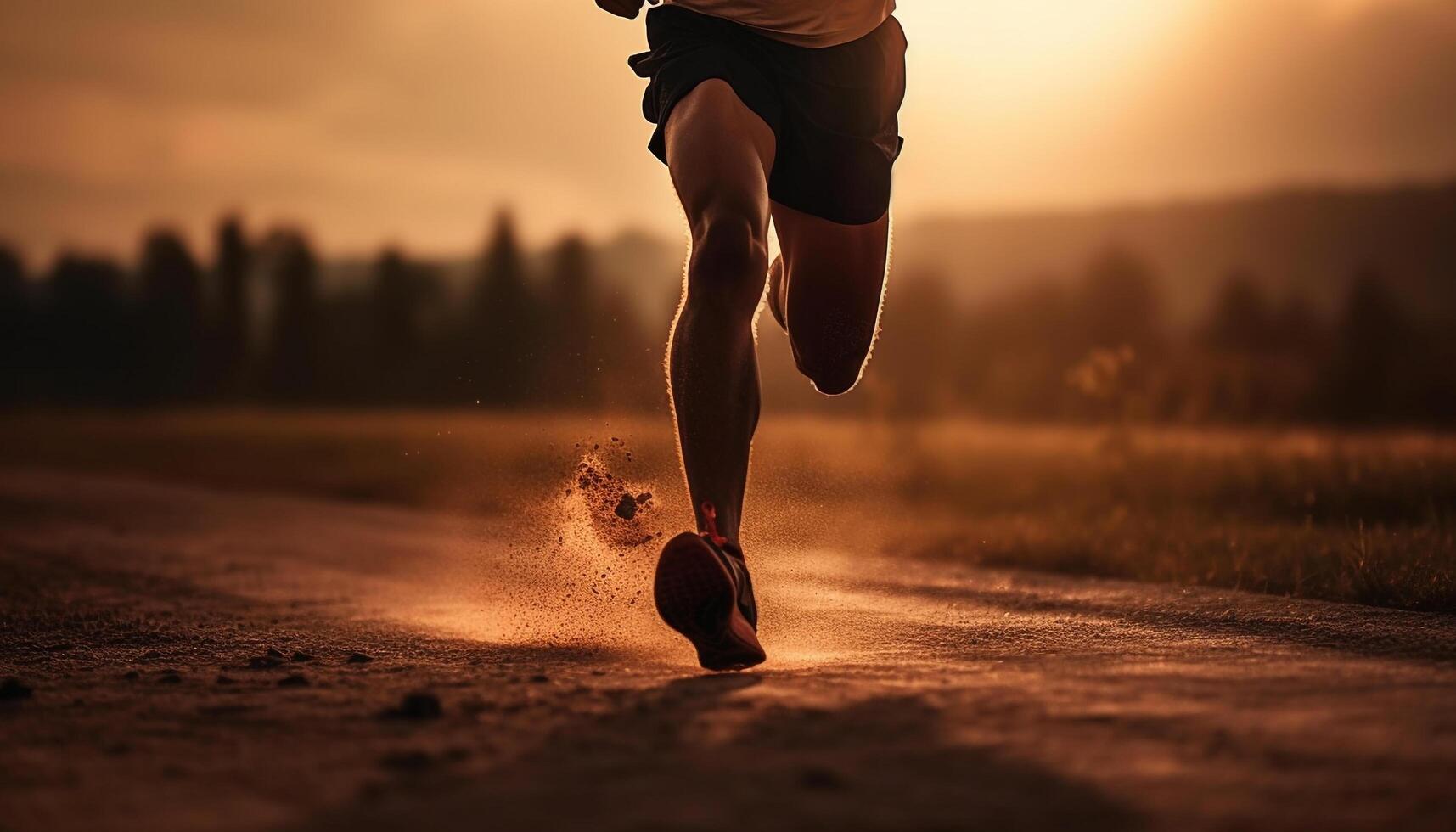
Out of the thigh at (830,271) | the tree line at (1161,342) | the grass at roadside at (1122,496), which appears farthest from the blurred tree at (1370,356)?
the thigh at (830,271)

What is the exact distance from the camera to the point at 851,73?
3666 mm

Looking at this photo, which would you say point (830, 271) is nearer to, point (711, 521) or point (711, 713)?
point (711, 521)

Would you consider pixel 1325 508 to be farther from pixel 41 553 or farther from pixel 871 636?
pixel 41 553

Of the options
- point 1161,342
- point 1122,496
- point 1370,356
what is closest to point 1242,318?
point 1370,356

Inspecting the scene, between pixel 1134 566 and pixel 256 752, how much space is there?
3.97 m

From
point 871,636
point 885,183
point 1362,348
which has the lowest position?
point 871,636

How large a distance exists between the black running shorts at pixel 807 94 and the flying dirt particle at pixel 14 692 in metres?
1.85

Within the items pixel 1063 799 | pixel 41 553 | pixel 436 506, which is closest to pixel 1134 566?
pixel 1063 799

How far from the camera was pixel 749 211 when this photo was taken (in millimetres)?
2984

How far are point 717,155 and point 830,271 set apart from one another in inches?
37.6

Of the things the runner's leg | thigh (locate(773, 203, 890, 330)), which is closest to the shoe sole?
the runner's leg

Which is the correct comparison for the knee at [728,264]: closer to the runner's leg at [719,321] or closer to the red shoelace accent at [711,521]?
the runner's leg at [719,321]

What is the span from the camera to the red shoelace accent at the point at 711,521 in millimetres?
2754

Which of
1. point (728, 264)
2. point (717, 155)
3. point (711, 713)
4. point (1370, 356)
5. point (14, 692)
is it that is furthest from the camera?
point (1370, 356)
